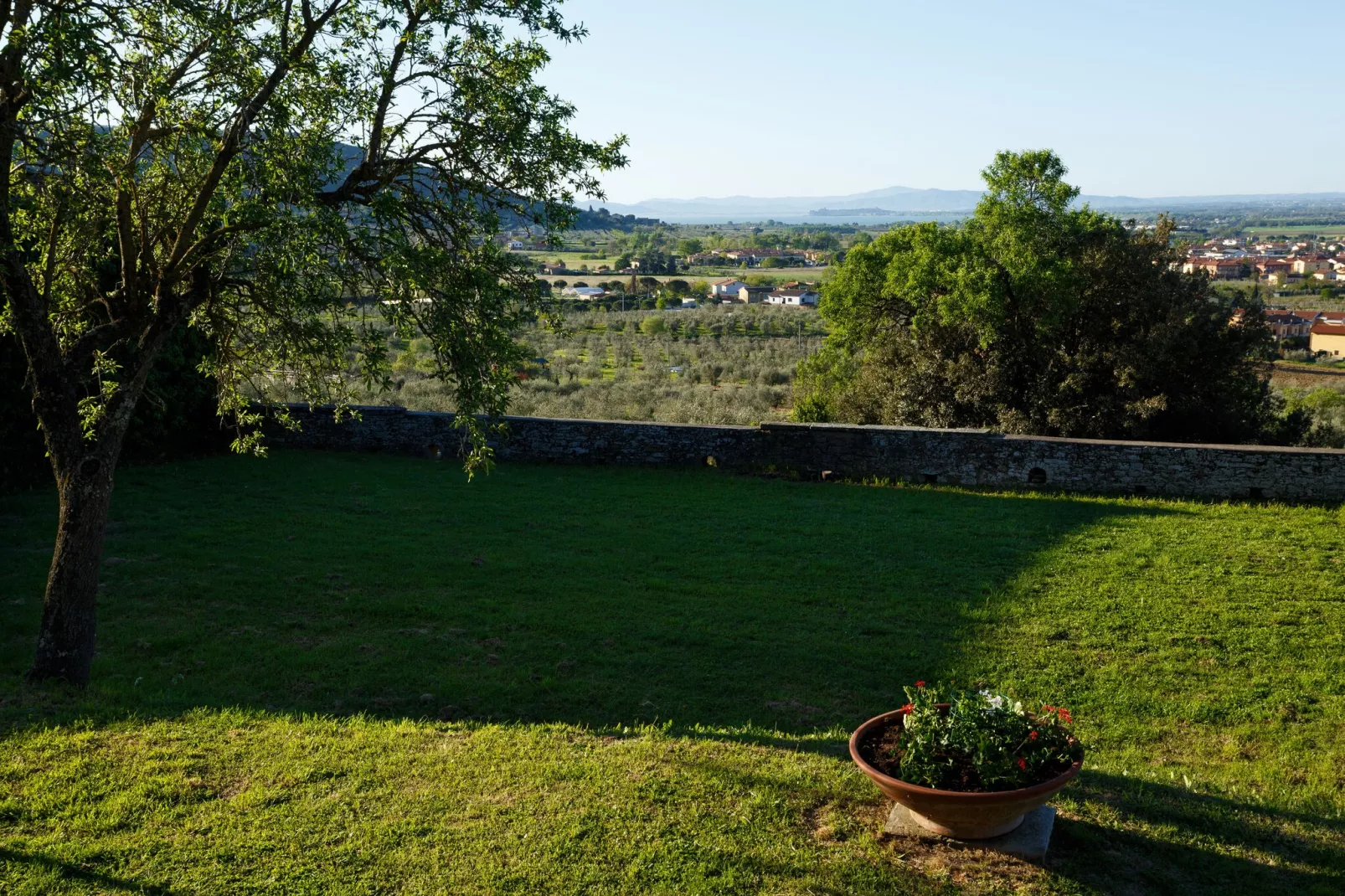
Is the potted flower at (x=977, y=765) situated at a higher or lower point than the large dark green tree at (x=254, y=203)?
lower

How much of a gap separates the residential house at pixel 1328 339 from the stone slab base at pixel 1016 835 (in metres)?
40.8

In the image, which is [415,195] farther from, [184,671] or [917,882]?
[917,882]

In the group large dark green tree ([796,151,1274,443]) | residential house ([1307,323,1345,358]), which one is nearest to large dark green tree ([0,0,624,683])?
large dark green tree ([796,151,1274,443])

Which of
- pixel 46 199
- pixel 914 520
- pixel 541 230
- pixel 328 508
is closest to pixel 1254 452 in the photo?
pixel 914 520

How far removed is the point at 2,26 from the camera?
650 cm

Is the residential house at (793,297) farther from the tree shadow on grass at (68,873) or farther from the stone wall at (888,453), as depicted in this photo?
the tree shadow on grass at (68,873)

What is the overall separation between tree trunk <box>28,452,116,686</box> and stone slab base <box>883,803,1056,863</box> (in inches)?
232

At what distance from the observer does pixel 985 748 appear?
4.64m

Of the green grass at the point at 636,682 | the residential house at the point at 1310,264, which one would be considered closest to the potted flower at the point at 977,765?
the green grass at the point at 636,682

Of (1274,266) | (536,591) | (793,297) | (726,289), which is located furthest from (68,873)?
(1274,266)

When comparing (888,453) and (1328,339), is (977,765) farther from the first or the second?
(1328,339)

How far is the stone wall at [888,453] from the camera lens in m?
13.7

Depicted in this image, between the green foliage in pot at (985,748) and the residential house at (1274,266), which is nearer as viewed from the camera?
the green foliage in pot at (985,748)

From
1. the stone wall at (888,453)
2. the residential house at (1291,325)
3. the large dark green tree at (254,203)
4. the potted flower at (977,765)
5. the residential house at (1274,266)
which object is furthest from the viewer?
the residential house at (1274,266)
